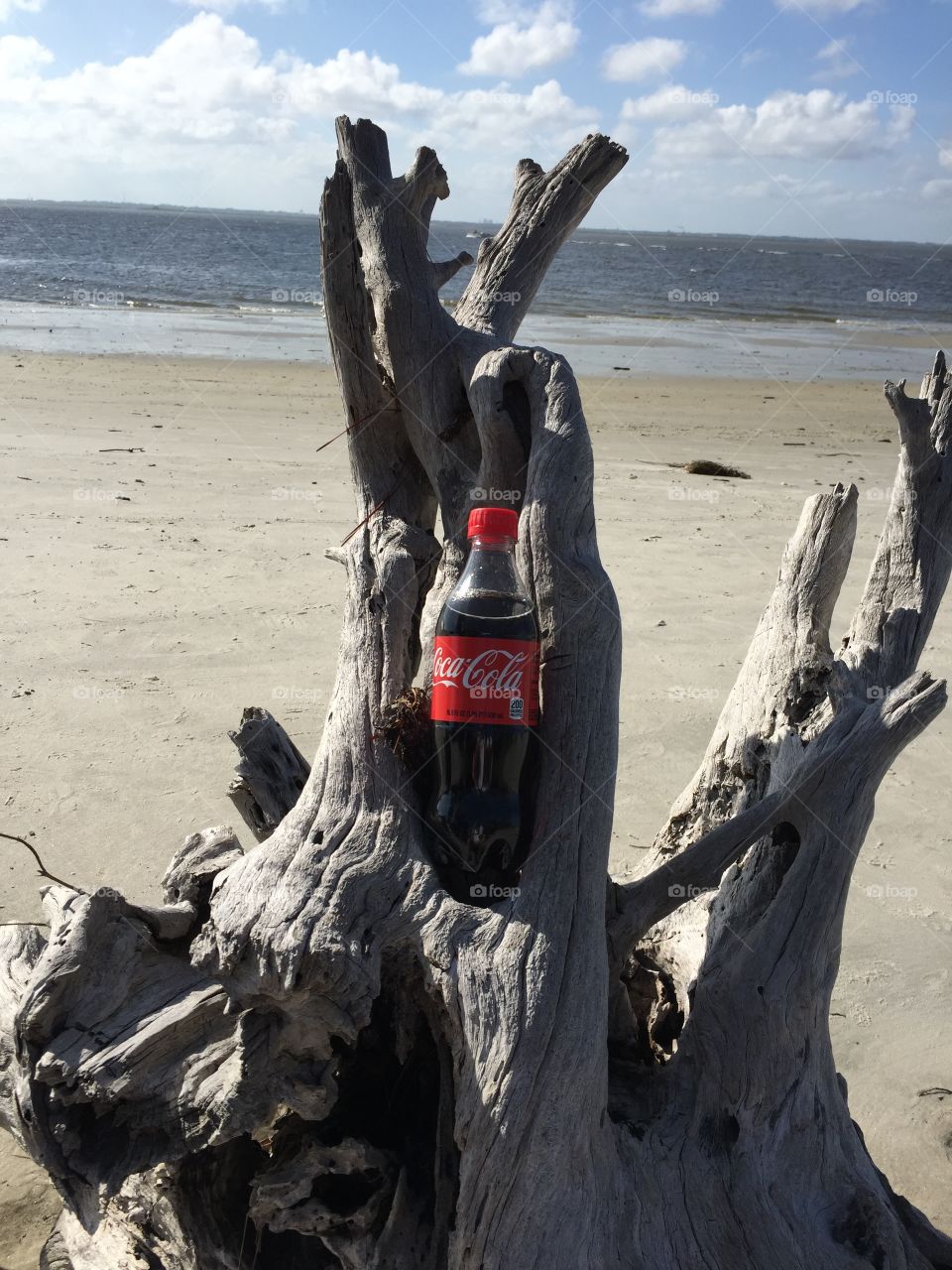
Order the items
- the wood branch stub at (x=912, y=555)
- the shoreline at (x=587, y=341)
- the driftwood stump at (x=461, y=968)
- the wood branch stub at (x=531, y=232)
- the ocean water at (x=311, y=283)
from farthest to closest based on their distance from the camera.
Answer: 1. the ocean water at (x=311, y=283)
2. the shoreline at (x=587, y=341)
3. the wood branch stub at (x=531, y=232)
4. the wood branch stub at (x=912, y=555)
5. the driftwood stump at (x=461, y=968)

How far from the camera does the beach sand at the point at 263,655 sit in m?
4.05

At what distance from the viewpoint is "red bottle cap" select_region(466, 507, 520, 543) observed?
2369 mm

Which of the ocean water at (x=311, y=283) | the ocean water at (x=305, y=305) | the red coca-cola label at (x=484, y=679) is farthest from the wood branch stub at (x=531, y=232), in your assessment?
the ocean water at (x=311, y=283)

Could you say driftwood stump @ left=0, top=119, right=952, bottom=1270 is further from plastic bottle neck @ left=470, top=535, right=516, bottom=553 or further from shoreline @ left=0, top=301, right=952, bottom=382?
shoreline @ left=0, top=301, right=952, bottom=382

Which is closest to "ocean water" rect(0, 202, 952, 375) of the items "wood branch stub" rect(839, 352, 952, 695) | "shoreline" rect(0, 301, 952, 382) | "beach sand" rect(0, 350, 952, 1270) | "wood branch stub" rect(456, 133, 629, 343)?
"shoreline" rect(0, 301, 952, 382)

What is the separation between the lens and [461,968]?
85.7 inches

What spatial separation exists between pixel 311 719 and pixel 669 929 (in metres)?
2.87

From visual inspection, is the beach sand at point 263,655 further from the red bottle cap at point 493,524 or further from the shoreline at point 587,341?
the shoreline at point 587,341

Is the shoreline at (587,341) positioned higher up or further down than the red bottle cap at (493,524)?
higher up

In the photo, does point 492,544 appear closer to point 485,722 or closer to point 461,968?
point 485,722

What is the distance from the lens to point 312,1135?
7.56ft

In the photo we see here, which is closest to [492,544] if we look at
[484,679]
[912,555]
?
[484,679]

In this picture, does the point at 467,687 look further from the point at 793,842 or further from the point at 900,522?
the point at 900,522

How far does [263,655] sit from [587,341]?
22.1m
